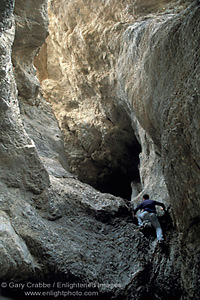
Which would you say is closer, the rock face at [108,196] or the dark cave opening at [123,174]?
the rock face at [108,196]

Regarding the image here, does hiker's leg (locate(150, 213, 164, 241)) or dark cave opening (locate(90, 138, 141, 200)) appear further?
dark cave opening (locate(90, 138, 141, 200))

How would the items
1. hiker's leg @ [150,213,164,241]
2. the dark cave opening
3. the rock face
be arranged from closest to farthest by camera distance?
the rock face → hiker's leg @ [150,213,164,241] → the dark cave opening

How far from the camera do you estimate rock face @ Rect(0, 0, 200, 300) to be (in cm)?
373

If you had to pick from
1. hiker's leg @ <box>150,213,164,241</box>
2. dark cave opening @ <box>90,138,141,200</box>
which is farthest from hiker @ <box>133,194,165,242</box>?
dark cave opening @ <box>90,138,141,200</box>

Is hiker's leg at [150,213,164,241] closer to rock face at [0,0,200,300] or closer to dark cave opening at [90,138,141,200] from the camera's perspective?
rock face at [0,0,200,300]

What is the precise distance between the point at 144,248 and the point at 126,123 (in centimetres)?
537

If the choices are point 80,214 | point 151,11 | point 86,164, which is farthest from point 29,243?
point 86,164

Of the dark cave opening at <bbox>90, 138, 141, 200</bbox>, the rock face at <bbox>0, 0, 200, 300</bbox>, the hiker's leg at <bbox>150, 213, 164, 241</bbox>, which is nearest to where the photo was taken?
the rock face at <bbox>0, 0, 200, 300</bbox>

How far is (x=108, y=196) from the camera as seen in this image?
20.6 feet

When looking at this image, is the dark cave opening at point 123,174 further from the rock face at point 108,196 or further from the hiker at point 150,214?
the hiker at point 150,214

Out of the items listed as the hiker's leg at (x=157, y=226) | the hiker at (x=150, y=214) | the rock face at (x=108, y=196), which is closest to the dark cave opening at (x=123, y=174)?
the rock face at (x=108, y=196)

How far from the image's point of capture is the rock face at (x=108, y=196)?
12.2ft

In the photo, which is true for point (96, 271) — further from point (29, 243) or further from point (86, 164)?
point (86, 164)

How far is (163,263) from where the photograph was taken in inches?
181
